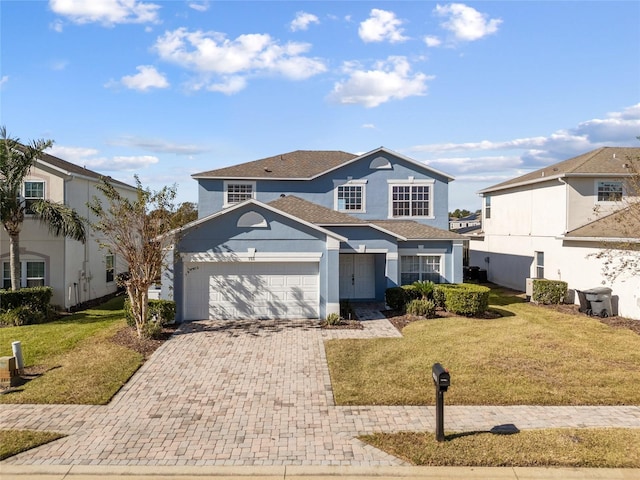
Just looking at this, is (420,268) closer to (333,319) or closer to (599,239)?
(333,319)

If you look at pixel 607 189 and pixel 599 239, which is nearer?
pixel 599 239

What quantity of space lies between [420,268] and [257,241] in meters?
8.29

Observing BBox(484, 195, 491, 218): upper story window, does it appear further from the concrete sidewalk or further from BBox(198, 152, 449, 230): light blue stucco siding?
the concrete sidewalk

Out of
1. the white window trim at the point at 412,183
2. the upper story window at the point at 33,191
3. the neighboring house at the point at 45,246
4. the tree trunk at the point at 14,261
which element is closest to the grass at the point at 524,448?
the white window trim at the point at 412,183

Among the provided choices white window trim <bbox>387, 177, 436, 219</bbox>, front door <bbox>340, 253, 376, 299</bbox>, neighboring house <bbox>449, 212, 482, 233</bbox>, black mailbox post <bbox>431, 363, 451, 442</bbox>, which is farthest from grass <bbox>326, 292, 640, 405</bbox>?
neighboring house <bbox>449, 212, 482, 233</bbox>

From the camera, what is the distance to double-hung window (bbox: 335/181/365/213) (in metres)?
22.5

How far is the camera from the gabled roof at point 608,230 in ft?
56.8

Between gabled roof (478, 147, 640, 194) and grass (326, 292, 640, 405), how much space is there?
800 cm

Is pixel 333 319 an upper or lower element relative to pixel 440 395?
lower

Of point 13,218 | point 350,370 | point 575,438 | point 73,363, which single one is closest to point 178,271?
point 73,363

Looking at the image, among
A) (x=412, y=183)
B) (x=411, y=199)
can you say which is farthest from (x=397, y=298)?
(x=412, y=183)

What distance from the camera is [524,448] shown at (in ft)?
22.9

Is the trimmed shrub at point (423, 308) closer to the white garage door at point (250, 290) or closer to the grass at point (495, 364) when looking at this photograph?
the grass at point (495, 364)

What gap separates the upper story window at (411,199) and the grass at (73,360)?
13873 millimetres
